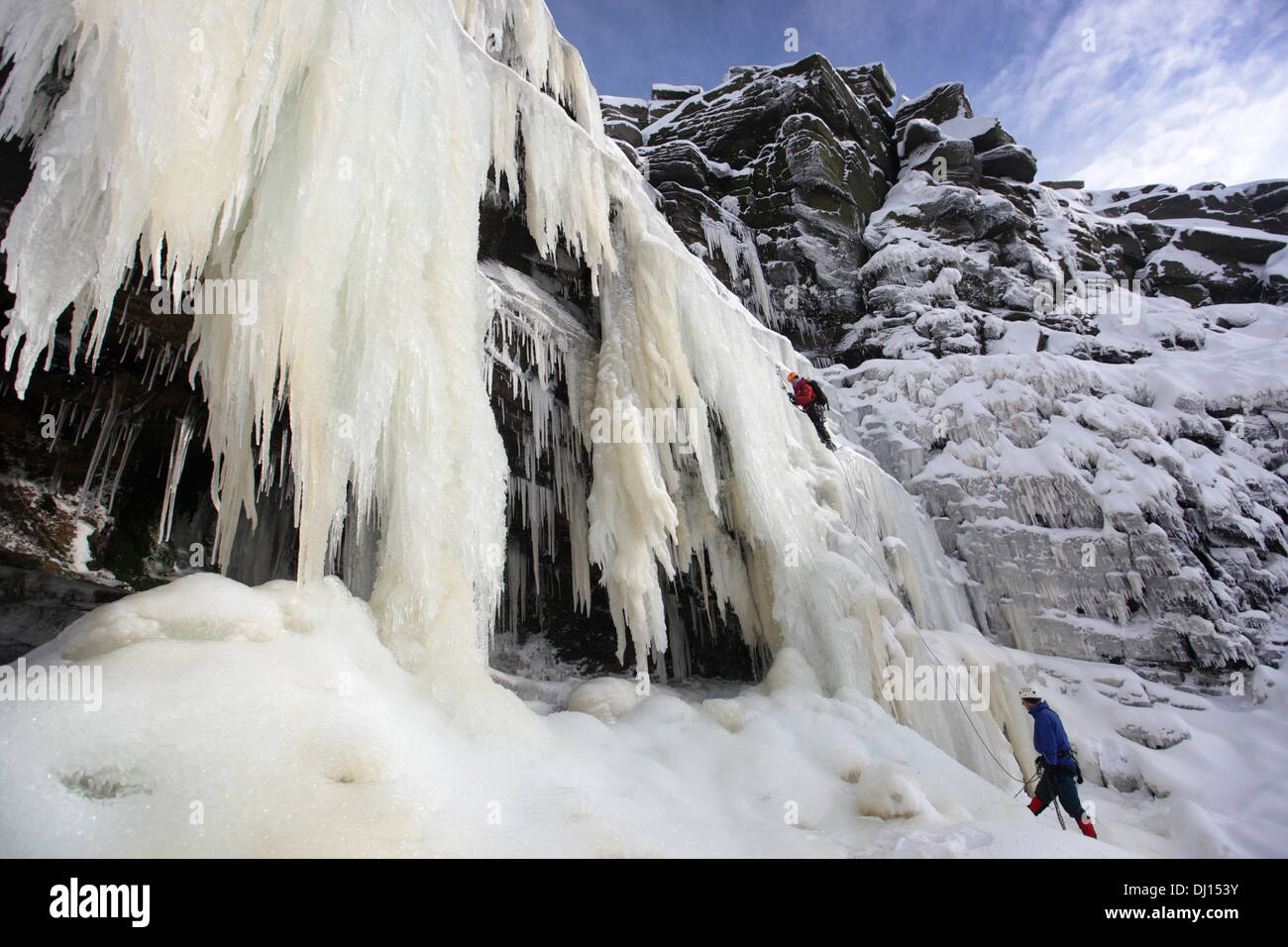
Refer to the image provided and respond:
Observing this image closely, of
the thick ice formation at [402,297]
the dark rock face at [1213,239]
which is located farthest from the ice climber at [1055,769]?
the dark rock face at [1213,239]

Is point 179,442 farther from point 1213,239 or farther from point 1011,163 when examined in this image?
point 1213,239

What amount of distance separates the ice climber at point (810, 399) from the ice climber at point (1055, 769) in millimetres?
4820

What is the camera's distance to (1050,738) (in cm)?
509

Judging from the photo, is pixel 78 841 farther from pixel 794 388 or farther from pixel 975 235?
pixel 975 235

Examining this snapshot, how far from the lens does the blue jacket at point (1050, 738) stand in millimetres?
5086

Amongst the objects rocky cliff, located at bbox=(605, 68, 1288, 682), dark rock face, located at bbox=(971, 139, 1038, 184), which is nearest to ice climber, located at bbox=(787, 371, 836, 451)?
rocky cliff, located at bbox=(605, 68, 1288, 682)

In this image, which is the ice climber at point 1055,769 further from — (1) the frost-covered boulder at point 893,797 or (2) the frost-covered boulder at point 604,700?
(2) the frost-covered boulder at point 604,700

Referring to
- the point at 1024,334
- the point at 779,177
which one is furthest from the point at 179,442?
the point at 779,177

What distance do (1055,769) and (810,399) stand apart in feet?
17.3

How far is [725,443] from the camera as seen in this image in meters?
7.18

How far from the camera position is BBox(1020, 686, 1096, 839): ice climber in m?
5.07

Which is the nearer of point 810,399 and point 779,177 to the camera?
point 810,399

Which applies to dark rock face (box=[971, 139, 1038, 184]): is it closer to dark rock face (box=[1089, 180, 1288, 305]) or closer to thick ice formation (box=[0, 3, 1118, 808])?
dark rock face (box=[1089, 180, 1288, 305])
